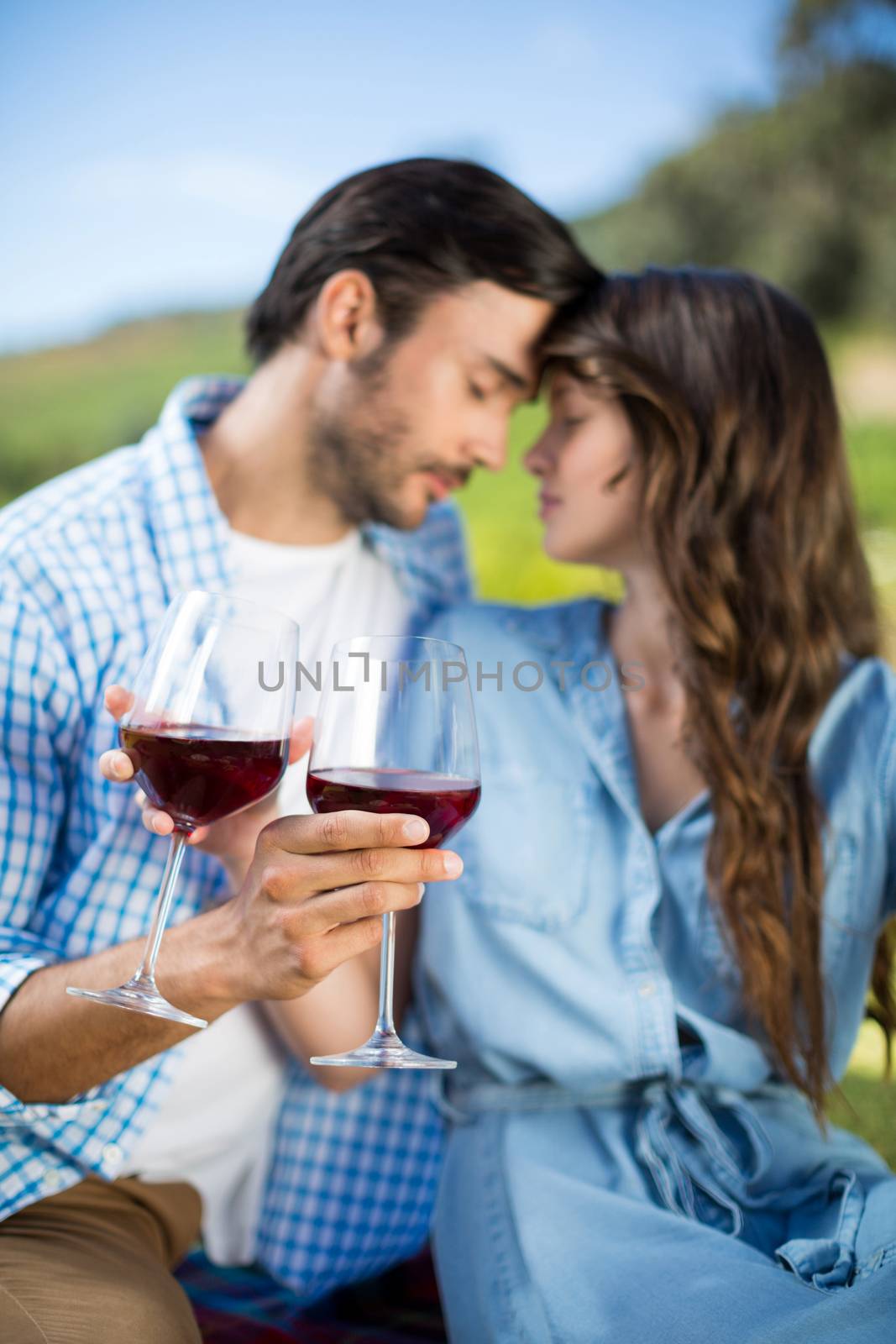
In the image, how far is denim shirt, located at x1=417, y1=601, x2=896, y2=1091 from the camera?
1717 millimetres

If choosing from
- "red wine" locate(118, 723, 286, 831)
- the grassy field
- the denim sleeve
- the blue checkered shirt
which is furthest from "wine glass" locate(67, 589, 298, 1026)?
the grassy field

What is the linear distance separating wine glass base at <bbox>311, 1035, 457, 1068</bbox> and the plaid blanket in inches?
37.5

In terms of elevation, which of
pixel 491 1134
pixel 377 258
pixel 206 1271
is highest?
pixel 377 258

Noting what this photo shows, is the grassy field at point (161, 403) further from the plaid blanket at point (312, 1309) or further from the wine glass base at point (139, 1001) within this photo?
the wine glass base at point (139, 1001)

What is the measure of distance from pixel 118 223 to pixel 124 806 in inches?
346

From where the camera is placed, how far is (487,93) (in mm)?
9773

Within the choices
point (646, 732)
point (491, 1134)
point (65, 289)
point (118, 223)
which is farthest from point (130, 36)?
point (491, 1134)

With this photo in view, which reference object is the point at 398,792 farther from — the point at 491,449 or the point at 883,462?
the point at 883,462

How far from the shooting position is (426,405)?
2311 mm

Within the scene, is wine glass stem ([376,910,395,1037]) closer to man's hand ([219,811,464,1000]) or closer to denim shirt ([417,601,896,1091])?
man's hand ([219,811,464,1000])

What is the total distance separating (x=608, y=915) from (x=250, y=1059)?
661mm

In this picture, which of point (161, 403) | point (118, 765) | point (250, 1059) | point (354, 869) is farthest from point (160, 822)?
point (161, 403)

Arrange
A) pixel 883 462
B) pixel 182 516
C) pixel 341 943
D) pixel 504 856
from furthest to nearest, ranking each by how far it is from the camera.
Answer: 1. pixel 883 462
2. pixel 182 516
3. pixel 504 856
4. pixel 341 943

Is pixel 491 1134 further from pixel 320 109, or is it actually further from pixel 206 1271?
pixel 320 109
